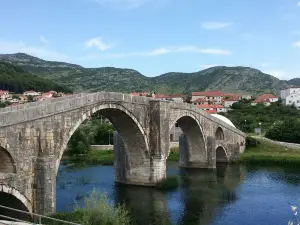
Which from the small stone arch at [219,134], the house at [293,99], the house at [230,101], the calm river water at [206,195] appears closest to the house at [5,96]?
the house at [230,101]

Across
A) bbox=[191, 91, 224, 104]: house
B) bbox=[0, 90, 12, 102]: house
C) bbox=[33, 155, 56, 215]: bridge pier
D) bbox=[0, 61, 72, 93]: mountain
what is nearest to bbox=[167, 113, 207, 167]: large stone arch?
bbox=[33, 155, 56, 215]: bridge pier

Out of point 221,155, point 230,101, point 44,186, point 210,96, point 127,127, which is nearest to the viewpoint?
point 44,186

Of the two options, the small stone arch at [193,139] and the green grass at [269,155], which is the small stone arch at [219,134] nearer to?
the green grass at [269,155]

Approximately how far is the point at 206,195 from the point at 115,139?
8767 mm

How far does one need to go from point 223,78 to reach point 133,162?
14685 cm

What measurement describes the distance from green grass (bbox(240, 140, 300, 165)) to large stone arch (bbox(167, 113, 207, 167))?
18.6ft

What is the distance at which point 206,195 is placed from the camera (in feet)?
88.8

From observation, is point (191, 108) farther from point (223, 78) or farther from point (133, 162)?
point (223, 78)

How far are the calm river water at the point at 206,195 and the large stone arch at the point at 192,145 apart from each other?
8.17 feet

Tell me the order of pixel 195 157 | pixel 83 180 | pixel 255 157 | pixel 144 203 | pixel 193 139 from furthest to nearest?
pixel 255 157 → pixel 195 157 → pixel 193 139 → pixel 83 180 → pixel 144 203

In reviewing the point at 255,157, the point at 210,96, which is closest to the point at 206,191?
the point at 255,157

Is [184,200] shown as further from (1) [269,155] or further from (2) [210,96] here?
(2) [210,96]

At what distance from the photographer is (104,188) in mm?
28906

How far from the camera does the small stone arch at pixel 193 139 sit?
3866cm
